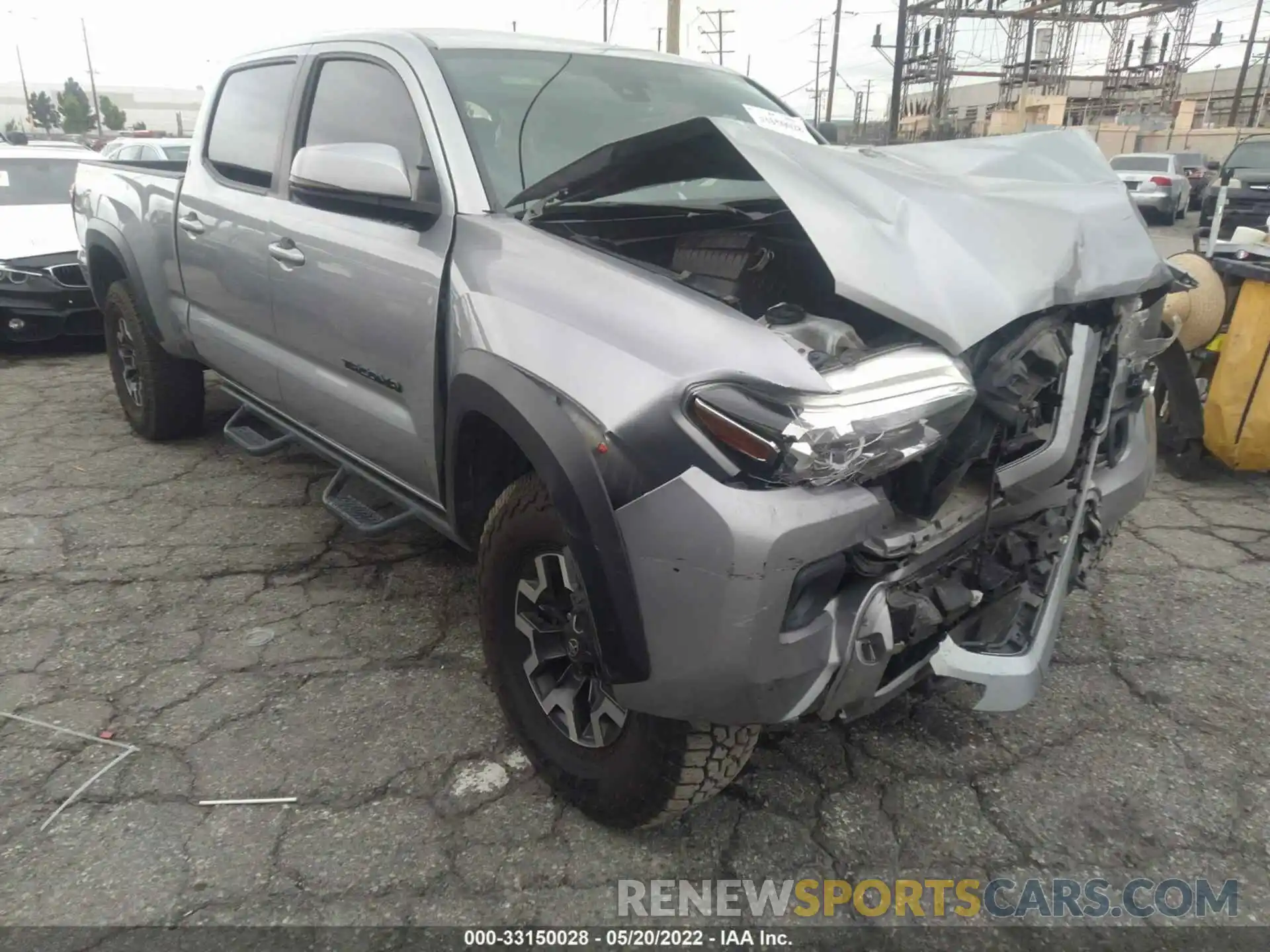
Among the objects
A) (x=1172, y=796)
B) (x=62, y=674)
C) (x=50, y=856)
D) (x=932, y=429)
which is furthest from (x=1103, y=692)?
(x=62, y=674)

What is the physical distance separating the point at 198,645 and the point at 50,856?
93 cm

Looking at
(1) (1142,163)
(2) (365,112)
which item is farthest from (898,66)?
(2) (365,112)

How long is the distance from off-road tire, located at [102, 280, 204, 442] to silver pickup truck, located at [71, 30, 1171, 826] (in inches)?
66.0

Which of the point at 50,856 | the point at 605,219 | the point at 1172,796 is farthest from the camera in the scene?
the point at 605,219

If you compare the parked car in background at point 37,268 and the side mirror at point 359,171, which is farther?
the parked car in background at point 37,268

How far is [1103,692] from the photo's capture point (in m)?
2.67

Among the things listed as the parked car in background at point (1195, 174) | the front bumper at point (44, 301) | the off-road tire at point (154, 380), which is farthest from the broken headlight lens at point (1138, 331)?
the parked car in background at point (1195, 174)

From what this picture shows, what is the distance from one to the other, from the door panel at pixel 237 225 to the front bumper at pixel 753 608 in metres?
2.13

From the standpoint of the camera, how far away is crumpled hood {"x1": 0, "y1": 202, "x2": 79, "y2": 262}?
679cm

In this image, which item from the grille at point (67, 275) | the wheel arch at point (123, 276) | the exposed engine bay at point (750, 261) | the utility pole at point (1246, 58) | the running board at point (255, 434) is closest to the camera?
the exposed engine bay at point (750, 261)

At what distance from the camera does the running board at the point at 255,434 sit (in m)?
3.59

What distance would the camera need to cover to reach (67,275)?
6.74m

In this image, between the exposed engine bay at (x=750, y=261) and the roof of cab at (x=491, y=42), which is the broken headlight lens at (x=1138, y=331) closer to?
the exposed engine bay at (x=750, y=261)

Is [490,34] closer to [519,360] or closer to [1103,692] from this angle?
[519,360]
